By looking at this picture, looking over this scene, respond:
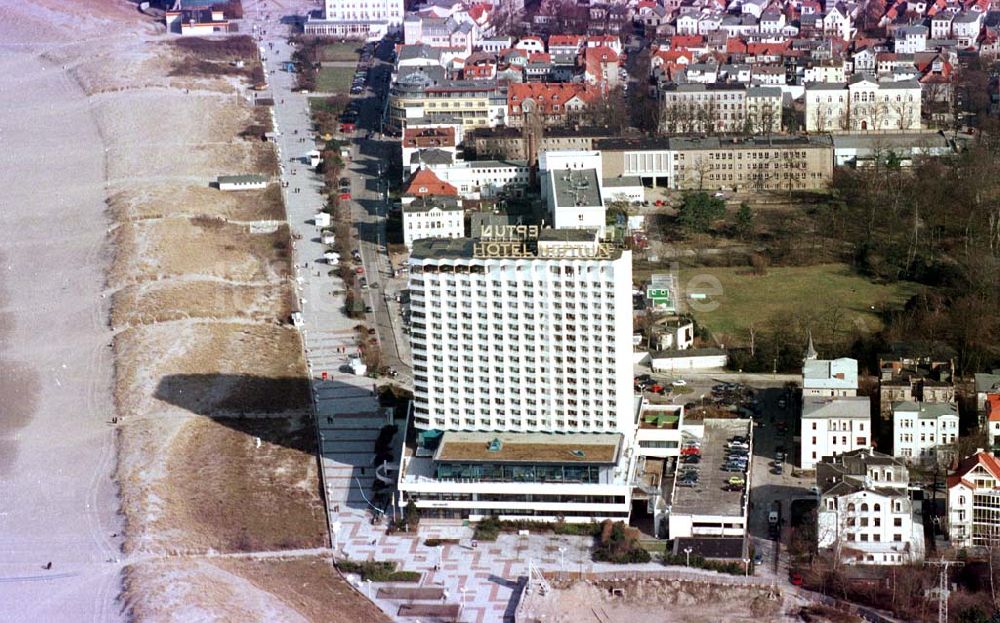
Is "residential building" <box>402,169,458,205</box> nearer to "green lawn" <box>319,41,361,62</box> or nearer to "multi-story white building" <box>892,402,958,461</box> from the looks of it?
"multi-story white building" <box>892,402,958,461</box>

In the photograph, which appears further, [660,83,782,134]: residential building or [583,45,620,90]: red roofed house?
[583,45,620,90]: red roofed house

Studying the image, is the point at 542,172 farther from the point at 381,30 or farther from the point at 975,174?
the point at 381,30

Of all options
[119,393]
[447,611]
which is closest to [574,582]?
[447,611]

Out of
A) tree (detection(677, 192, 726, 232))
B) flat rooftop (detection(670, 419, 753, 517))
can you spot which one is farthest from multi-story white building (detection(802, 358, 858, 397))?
tree (detection(677, 192, 726, 232))

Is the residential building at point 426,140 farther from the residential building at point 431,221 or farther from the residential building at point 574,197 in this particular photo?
the residential building at point 574,197

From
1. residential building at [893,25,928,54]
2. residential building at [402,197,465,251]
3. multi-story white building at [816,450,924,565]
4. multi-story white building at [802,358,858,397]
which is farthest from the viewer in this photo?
residential building at [893,25,928,54]

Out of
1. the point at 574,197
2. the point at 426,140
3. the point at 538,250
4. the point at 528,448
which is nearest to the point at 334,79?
the point at 426,140
